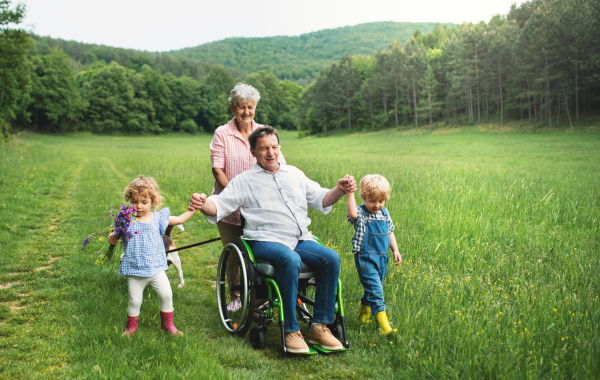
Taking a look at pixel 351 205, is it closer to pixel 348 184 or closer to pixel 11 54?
pixel 348 184

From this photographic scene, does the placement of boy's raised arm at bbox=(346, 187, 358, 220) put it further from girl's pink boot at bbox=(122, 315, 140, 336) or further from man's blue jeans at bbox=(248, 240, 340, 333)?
girl's pink boot at bbox=(122, 315, 140, 336)

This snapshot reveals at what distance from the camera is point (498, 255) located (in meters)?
4.71

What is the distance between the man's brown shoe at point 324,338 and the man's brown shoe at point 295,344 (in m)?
0.13

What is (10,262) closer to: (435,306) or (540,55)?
(435,306)

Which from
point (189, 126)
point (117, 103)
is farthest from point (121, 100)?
point (189, 126)

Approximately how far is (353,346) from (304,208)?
131 cm

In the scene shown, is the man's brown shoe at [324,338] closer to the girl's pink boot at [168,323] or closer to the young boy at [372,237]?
the young boy at [372,237]

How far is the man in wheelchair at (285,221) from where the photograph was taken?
10.8 feet

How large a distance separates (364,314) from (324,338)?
65 cm

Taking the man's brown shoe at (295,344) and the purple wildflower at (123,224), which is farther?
the purple wildflower at (123,224)

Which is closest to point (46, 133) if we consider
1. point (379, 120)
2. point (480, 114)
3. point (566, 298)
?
point (379, 120)

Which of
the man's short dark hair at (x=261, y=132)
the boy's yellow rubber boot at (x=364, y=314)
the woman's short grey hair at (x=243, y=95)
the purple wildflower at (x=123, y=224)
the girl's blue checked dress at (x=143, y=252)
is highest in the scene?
the woman's short grey hair at (x=243, y=95)

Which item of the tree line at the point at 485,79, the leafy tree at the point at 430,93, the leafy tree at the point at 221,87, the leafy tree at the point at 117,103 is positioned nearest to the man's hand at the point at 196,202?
the tree line at the point at 485,79

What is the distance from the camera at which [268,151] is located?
12.1ft
